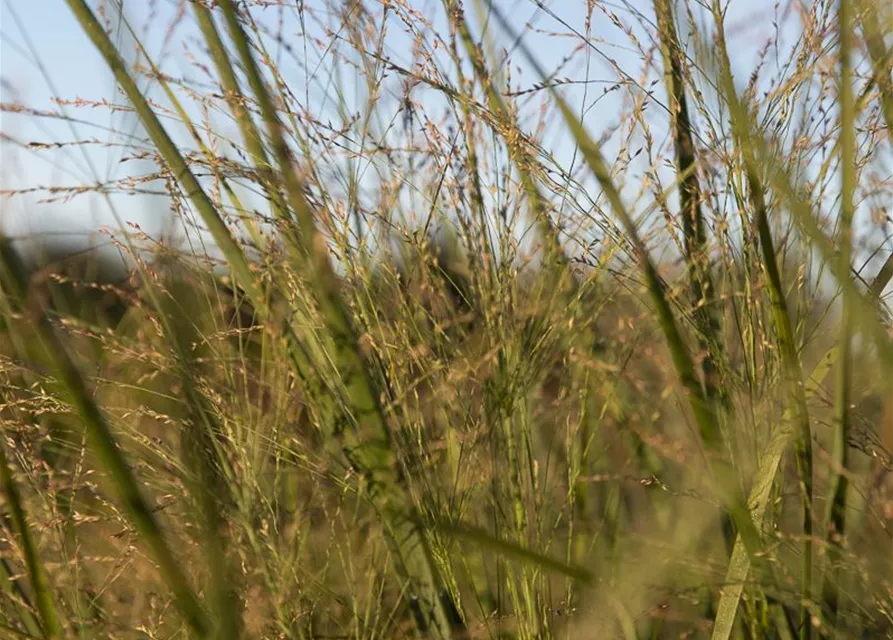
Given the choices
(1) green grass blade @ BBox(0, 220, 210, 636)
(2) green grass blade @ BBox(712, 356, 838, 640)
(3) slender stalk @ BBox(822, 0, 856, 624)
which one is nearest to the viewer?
(1) green grass blade @ BBox(0, 220, 210, 636)

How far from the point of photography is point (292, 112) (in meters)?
0.94

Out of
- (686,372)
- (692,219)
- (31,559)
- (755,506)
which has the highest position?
(692,219)

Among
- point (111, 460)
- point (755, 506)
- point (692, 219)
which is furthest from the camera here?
point (692, 219)

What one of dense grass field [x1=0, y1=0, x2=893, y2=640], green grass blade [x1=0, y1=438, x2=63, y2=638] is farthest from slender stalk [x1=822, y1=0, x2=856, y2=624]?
green grass blade [x1=0, y1=438, x2=63, y2=638]

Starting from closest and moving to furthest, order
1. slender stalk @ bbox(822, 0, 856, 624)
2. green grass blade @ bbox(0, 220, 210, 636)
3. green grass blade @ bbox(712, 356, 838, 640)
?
green grass blade @ bbox(0, 220, 210, 636) → slender stalk @ bbox(822, 0, 856, 624) → green grass blade @ bbox(712, 356, 838, 640)

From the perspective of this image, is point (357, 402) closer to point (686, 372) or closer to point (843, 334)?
point (686, 372)

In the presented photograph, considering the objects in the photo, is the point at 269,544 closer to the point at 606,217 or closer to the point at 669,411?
the point at 606,217

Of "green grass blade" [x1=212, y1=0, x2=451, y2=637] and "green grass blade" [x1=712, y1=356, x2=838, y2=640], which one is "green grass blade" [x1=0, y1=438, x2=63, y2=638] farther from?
"green grass blade" [x1=712, y1=356, x2=838, y2=640]

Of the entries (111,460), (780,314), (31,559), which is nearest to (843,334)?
(780,314)

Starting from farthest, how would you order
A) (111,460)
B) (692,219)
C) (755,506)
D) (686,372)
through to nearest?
(692,219) → (755,506) → (686,372) → (111,460)

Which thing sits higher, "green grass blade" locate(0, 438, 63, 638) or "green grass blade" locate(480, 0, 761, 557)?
"green grass blade" locate(480, 0, 761, 557)

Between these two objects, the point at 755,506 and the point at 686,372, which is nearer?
the point at 686,372

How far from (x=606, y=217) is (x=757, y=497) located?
0.29 m

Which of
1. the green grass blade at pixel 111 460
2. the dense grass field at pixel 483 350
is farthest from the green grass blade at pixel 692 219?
the green grass blade at pixel 111 460
